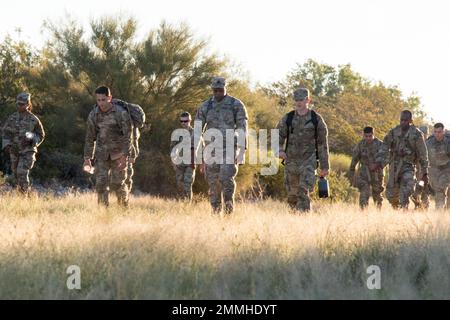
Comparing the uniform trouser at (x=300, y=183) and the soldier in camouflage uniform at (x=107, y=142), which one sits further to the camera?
the soldier in camouflage uniform at (x=107, y=142)

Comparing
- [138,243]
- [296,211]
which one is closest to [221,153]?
[296,211]

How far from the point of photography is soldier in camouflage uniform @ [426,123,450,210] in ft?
48.2

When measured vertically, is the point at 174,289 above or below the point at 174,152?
below

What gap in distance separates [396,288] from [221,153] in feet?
17.2

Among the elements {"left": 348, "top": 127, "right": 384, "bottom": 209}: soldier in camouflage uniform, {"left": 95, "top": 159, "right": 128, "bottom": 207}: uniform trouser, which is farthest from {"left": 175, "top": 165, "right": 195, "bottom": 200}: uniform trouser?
{"left": 95, "top": 159, "right": 128, "bottom": 207}: uniform trouser

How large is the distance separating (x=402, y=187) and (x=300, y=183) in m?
2.91

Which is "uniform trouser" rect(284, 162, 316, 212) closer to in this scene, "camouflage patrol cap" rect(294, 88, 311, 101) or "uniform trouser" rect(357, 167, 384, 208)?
"camouflage patrol cap" rect(294, 88, 311, 101)

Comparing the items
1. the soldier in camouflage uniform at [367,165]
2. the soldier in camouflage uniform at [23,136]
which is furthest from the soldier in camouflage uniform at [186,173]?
the soldier in camouflage uniform at [367,165]

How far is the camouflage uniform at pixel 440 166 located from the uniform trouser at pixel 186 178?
16.5ft

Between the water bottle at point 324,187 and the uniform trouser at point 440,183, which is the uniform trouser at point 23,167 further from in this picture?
the uniform trouser at point 440,183

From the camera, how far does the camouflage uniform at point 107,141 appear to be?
34.8ft

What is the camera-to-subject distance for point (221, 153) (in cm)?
1038
